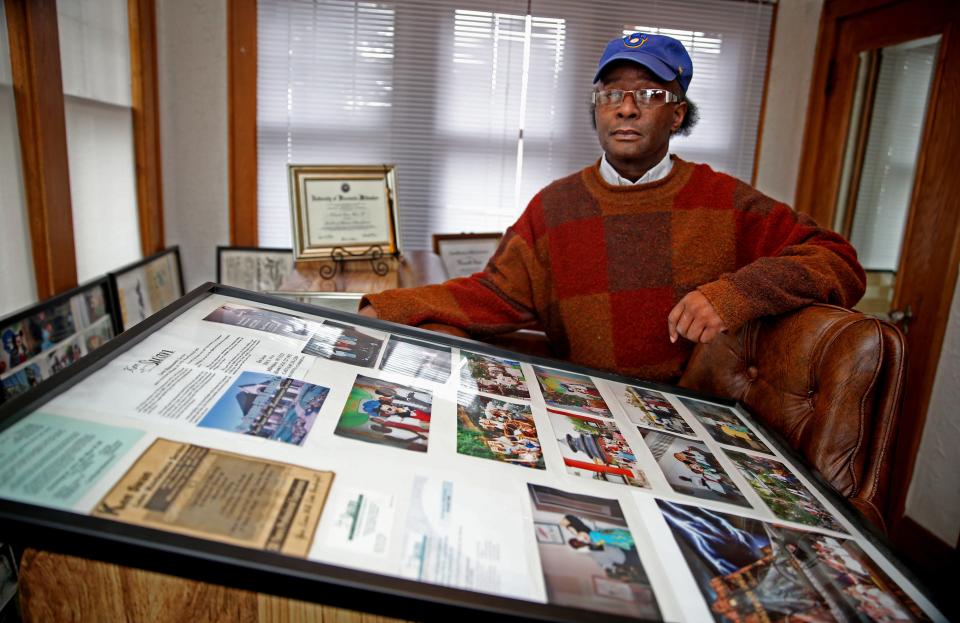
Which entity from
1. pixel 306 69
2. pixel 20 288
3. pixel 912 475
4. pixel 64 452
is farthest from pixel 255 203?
pixel 912 475

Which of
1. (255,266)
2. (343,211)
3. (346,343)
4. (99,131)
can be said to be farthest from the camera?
(255,266)

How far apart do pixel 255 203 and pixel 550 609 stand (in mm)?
2575

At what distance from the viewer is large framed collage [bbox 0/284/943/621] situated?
19.0 inches

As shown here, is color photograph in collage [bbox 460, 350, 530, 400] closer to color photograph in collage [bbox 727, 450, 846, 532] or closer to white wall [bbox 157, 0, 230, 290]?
color photograph in collage [bbox 727, 450, 846, 532]

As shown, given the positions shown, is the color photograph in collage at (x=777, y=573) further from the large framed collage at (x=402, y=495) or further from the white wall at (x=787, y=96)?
the white wall at (x=787, y=96)

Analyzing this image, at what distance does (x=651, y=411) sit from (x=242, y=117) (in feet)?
7.65

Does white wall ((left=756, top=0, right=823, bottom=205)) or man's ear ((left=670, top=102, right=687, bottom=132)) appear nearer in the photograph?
man's ear ((left=670, top=102, right=687, bottom=132))

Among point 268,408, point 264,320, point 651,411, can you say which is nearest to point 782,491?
point 651,411

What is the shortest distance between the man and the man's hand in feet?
1.19

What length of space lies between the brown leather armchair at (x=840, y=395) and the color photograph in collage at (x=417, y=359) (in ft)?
1.77

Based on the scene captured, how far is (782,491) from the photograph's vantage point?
0.77m

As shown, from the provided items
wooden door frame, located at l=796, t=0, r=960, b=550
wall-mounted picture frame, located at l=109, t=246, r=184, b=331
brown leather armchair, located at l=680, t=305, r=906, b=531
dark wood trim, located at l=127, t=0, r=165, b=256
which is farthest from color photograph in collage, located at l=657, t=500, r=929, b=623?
dark wood trim, located at l=127, t=0, r=165, b=256

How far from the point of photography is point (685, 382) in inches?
52.1

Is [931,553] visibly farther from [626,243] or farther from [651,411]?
[651,411]
